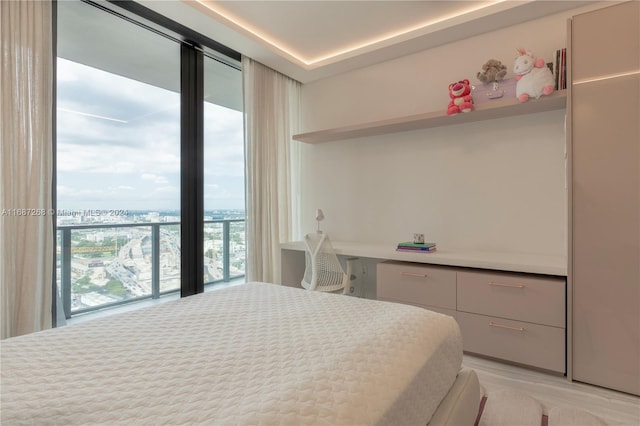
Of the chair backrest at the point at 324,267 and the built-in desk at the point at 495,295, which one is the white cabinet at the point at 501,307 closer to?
the built-in desk at the point at 495,295

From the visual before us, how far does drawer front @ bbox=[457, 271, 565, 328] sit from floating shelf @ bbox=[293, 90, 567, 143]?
1.23 m

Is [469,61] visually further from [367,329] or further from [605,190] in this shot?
[367,329]

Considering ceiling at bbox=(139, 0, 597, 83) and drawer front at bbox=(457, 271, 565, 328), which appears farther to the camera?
ceiling at bbox=(139, 0, 597, 83)

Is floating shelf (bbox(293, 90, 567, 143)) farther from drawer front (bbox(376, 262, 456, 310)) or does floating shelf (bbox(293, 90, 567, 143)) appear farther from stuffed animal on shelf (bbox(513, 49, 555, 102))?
drawer front (bbox(376, 262, 456, 310))

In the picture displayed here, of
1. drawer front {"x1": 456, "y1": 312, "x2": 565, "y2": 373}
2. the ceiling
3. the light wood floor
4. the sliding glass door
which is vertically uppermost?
the ceiling

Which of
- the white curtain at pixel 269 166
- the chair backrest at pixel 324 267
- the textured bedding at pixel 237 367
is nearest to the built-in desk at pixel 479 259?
the chair backrest at pixel 324 267

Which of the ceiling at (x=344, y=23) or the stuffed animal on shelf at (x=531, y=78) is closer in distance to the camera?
the stuffed animal on shelf at (x=531, y=78)

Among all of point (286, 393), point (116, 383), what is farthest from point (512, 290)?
point (116, 383)

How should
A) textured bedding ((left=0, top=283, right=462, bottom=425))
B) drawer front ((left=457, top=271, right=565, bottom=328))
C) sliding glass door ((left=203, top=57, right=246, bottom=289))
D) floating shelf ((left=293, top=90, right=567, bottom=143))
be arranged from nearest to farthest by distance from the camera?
textured bedding ((left=0, top=283, right=462, bottom=425)), drawer front ((left=457, top=271, right=565, bottom=328)), floating shelf ((left=293, top=90, right=567, bottom=143)), sliding glass door ((left=203, top=57, right=246, bottom=289))

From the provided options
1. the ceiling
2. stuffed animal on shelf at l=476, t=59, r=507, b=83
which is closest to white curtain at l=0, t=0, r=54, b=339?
the ceiling

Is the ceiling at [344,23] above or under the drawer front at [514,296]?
above

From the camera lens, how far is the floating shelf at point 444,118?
2.35m

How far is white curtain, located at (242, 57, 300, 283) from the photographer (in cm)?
335

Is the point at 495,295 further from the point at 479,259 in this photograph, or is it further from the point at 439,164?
the point at 439,164
